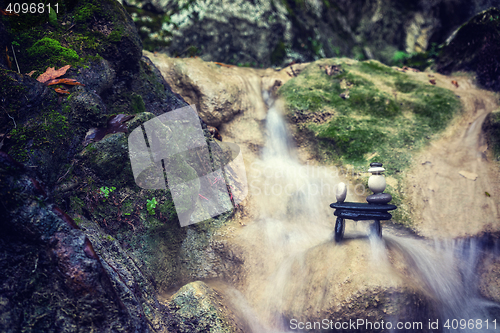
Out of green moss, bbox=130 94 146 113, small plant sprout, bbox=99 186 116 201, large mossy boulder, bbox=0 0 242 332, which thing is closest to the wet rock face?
large mossy boulder, bbox=0 0 242 332

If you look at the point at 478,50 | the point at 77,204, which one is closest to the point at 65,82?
the point at 77,204

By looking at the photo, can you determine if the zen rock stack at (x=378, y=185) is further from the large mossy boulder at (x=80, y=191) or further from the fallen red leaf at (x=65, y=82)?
the fallen red leaf at (x=65, y=82)

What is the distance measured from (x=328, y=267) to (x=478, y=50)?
873cm

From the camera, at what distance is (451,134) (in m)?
6.55

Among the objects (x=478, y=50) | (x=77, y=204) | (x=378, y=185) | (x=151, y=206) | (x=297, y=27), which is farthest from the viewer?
(x=297, y=27)

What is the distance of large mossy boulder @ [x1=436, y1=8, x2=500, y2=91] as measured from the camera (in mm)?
7547

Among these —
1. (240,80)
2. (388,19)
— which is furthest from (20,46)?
(388,19)

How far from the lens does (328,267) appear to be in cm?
415

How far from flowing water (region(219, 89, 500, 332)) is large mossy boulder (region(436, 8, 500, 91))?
5.79 metres

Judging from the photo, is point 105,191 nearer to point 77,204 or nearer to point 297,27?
point 77,204

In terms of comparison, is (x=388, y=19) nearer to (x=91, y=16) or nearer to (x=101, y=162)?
(x=91, y=16)

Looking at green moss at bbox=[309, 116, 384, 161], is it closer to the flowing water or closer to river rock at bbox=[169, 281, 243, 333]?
the flowing water

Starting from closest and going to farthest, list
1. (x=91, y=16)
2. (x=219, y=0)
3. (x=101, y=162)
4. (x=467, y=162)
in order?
1. (x=101, y=162)
2. (x=91, y=16)
3. (x=467, y=162)
4. (x=219, y=0)

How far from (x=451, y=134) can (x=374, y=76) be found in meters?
2.77
